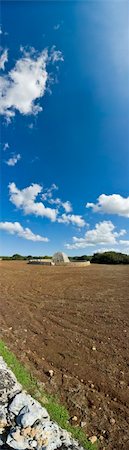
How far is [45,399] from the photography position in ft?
15.0

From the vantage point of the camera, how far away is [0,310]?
9.63m

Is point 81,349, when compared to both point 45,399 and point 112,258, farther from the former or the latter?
point 112,258

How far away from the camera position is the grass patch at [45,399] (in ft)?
12.9

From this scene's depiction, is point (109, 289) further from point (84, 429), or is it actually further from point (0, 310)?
point (84, 429)

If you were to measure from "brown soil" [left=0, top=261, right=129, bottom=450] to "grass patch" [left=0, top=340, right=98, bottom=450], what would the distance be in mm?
116

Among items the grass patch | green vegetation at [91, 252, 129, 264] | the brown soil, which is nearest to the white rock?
the grass patch

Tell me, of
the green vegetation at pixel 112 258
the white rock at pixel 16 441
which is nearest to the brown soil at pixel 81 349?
the white rock at pixel 16 441

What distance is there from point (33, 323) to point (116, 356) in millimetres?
2741

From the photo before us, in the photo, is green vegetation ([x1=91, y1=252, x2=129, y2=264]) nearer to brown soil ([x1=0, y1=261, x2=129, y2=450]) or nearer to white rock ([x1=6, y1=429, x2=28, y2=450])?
brown soil ([x1=0, y1=261, x2=129, y2=450])

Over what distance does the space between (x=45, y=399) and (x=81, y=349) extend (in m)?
2.01

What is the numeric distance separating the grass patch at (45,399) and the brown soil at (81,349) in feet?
0.38

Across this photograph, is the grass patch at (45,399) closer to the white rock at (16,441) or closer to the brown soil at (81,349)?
the brown soil at (81,349)

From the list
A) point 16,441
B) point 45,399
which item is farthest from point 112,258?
point 16,441

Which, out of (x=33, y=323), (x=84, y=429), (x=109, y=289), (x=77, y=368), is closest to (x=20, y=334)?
(x=33, y=323)
